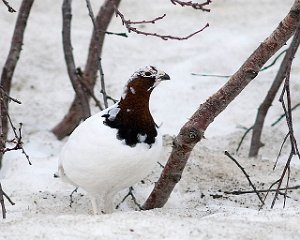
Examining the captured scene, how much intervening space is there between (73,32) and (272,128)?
253cm

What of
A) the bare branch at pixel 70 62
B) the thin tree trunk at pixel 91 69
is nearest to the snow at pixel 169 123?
the thin tree trunk at pixel 91 69

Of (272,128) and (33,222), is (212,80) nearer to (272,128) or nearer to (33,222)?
(272,128)

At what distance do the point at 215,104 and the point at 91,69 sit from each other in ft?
6.96

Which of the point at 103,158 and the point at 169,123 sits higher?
the point at 103,158

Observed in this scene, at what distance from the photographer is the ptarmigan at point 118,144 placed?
2539 mm

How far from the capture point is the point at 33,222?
7.54ft

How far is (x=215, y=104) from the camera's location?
8.82 feet

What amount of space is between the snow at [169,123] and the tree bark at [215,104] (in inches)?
5.4

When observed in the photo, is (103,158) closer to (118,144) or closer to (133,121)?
(118,144)

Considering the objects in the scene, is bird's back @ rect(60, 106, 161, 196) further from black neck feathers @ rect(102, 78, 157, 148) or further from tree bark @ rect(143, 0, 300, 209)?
tree bark @ rect(143, 0, 300, 209)

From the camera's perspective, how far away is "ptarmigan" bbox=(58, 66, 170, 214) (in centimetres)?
254

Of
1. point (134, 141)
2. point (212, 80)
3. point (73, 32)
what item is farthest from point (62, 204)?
point (73, 32)

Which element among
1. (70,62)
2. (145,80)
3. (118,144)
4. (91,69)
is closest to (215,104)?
(145,80)

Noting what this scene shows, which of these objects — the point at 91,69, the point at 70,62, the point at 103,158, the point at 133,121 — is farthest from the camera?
the point at 91,69
